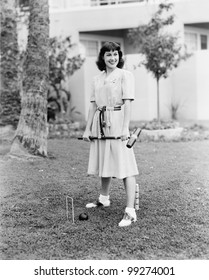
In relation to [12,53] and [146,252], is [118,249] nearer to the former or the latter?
[146,252]

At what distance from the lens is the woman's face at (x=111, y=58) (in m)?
4.60

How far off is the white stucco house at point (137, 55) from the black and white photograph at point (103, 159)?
35 mm

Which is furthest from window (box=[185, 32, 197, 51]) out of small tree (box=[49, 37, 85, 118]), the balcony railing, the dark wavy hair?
the dark wavy hair

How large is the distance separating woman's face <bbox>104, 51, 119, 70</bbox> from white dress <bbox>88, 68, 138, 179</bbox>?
0.08 m

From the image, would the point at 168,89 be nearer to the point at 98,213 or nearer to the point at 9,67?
the point at 9,67

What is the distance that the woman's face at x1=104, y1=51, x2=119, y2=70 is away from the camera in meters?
4.60

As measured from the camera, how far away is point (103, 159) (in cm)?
472

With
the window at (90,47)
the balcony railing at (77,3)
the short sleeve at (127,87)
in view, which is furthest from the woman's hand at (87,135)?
the balcony railing at (77,3)

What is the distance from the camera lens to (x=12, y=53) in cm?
1052

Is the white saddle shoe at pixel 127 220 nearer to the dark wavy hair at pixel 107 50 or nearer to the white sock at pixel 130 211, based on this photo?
the white sock at pixel 130 211

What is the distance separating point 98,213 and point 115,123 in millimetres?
1044

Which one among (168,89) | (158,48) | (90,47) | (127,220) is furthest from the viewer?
(90,47)

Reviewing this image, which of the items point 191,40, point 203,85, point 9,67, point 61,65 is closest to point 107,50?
point 9,67
